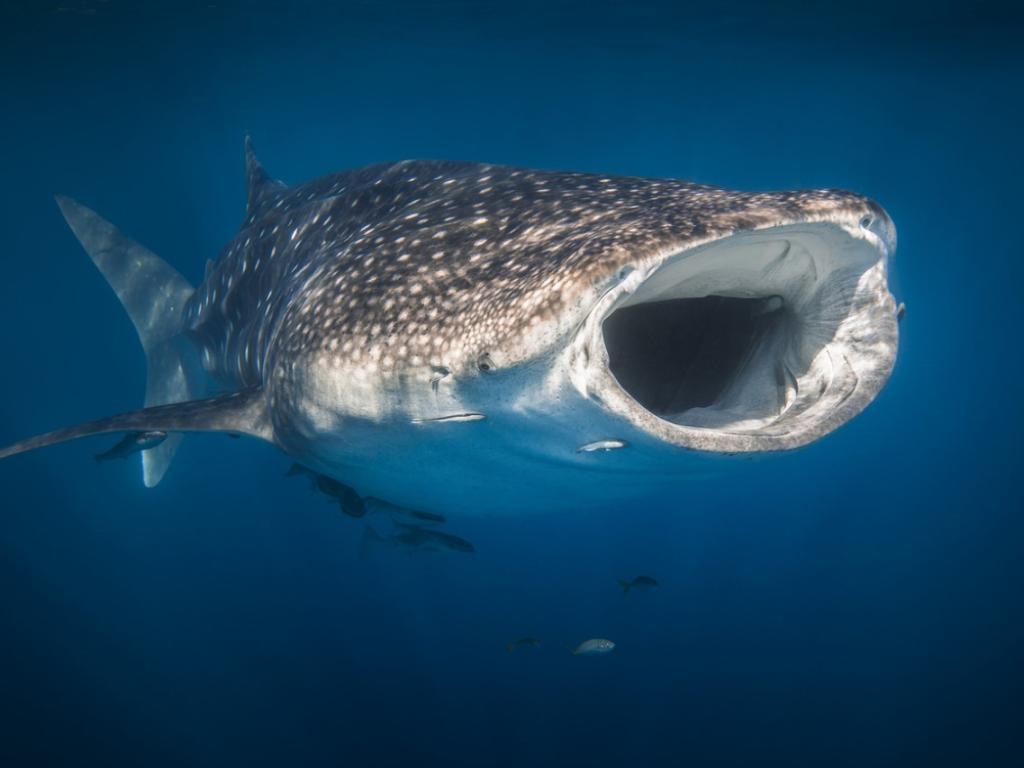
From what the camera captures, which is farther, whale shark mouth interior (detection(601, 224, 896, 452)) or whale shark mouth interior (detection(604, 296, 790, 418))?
whale shark mouth interior (detection(604, 296, 790, 418))

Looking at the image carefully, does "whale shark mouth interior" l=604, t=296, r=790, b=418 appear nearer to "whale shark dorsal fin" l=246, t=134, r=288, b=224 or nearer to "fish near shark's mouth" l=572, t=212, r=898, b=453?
"fish near shark's mouth" l=572, t=212, r=898, b=453

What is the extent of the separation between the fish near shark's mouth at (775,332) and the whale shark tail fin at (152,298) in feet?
22.6

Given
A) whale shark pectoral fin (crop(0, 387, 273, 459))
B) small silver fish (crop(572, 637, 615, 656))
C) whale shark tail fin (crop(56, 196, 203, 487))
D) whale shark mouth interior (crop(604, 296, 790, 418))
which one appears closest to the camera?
whale shark mouth interior (crop(604, 296, 790, 418))

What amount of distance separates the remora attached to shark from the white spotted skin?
0.01m

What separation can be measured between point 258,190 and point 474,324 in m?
5.94

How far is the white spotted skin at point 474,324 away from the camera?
215 centimetres

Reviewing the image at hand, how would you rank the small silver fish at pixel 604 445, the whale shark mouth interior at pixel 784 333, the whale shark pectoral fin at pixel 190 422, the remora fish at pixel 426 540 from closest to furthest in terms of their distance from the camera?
the whale shark mouth interior at pixel 784 333 → the small silver fish at pixel 604 445 → the whale shark pectoral fin at pixel 190 422 → the remora fish at pixel 426 540

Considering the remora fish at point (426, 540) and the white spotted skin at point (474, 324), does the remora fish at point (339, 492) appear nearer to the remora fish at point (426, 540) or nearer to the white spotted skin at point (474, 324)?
the white spotted skin at point (474, 324)

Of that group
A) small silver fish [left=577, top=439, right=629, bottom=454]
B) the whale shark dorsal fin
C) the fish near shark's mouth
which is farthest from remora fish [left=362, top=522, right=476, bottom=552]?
small silver fish [left=577, top=439, right=629, bottom=454]

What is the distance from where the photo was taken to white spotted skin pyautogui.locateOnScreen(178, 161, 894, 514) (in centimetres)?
215

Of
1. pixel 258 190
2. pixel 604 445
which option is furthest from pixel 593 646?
pixel 258 190

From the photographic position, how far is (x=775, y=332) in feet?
9.40

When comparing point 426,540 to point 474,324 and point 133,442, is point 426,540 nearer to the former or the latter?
point 133,442

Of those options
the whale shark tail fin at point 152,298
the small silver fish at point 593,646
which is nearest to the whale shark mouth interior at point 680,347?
the small silver fish at point 593,646
